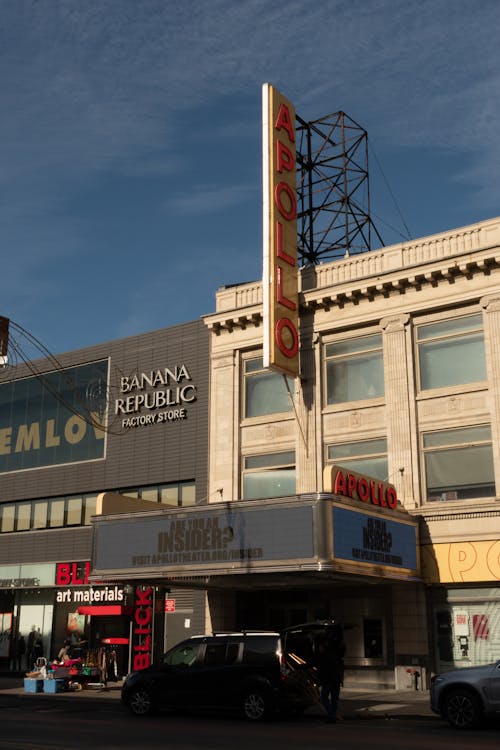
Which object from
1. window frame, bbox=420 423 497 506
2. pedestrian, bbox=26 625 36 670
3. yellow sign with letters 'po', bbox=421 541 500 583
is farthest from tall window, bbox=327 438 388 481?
pedestrian, bbox=26 625 36 670

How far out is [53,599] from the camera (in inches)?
1601

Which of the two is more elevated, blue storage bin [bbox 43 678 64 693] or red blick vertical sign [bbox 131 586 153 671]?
red blick vertical sign [bbox 131 586 153 671]

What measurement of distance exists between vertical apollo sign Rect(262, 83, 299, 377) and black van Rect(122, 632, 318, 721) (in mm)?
11989

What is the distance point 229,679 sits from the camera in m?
21.0

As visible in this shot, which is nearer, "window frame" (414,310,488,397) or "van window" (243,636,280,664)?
"van window" (243,636,280,664)

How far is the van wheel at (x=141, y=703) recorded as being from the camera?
21953 mm

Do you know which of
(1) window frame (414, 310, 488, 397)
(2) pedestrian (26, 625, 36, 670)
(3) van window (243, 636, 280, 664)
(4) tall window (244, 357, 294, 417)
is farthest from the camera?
(2) pedestrian (26, 625, 36, 670)

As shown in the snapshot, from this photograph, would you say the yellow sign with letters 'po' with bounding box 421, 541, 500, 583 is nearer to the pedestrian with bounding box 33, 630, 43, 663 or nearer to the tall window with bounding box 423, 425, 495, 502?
the tall window with bounding box 423, 425, 495, 502

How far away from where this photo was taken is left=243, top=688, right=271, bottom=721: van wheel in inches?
799

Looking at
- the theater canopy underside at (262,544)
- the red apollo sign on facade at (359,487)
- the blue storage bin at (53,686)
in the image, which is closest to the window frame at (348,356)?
the red apollo sign on facade at (359,487)

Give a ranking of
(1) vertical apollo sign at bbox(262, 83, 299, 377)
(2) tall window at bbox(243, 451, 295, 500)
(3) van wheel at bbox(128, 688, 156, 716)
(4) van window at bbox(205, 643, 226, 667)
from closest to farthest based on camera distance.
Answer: (4) van window at bbox(205, 643, 226, 667) → (3) van wheel at bbox(128, 688, 156, 716) → (1) vertical apollo sign at bbox(262, 83, 299, 377) → (2) tall window at bbox(243, 451, 295, 500)

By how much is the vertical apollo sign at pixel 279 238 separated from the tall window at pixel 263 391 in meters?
1.95

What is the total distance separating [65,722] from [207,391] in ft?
59.6

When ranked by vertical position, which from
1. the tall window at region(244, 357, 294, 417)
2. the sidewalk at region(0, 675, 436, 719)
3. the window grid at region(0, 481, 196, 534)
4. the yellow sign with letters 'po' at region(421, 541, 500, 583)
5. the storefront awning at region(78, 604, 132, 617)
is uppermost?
the tall window at region(244, 357, 294, 417)
